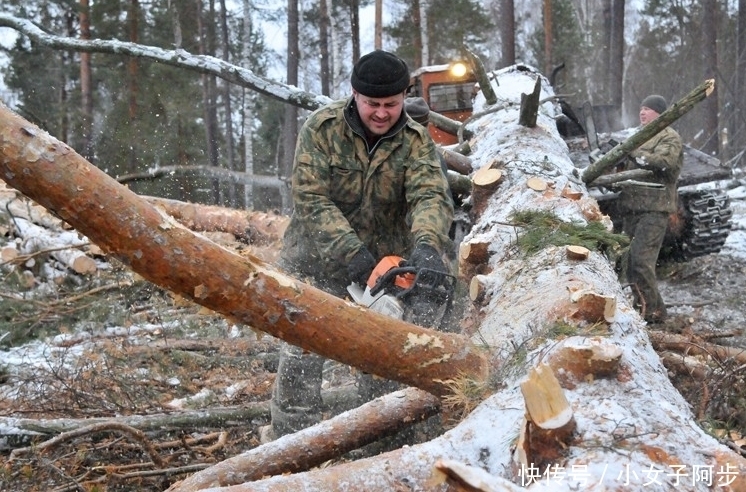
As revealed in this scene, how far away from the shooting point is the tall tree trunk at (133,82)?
1717 cm

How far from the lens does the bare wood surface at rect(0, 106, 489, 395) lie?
2160mm

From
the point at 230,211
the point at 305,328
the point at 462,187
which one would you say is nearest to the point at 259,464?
the point at 305,328

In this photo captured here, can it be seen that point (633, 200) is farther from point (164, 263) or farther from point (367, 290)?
point (164, 263)

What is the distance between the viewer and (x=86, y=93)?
59.4ft

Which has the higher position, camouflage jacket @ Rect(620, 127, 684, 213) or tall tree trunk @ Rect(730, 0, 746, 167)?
tall tree trunk @ Rect(730, 0, 746, 167)

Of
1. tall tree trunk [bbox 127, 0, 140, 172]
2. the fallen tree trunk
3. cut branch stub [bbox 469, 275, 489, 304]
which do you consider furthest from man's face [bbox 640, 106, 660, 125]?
tall tree trunk [bbox 127, 0, 140, 172]

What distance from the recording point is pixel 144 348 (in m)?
5.50

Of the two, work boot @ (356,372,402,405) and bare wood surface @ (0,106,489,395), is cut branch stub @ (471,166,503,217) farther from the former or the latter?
bare wood surface @ (0,106,489,395)

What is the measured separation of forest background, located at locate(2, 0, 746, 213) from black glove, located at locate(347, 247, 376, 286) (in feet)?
33.5

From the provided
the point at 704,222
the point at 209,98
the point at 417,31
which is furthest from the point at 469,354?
the point at 209,98

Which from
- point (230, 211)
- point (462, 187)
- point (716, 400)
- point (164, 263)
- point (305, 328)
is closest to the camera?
point (164, 263)

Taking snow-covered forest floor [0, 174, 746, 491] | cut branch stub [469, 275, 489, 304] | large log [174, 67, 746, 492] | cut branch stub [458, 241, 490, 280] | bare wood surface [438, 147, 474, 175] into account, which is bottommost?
snow-covered forest floor [0, 174, 746, 491]

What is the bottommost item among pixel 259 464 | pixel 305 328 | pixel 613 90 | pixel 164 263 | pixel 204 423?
pixel 204 423

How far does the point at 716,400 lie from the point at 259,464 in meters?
2.51
